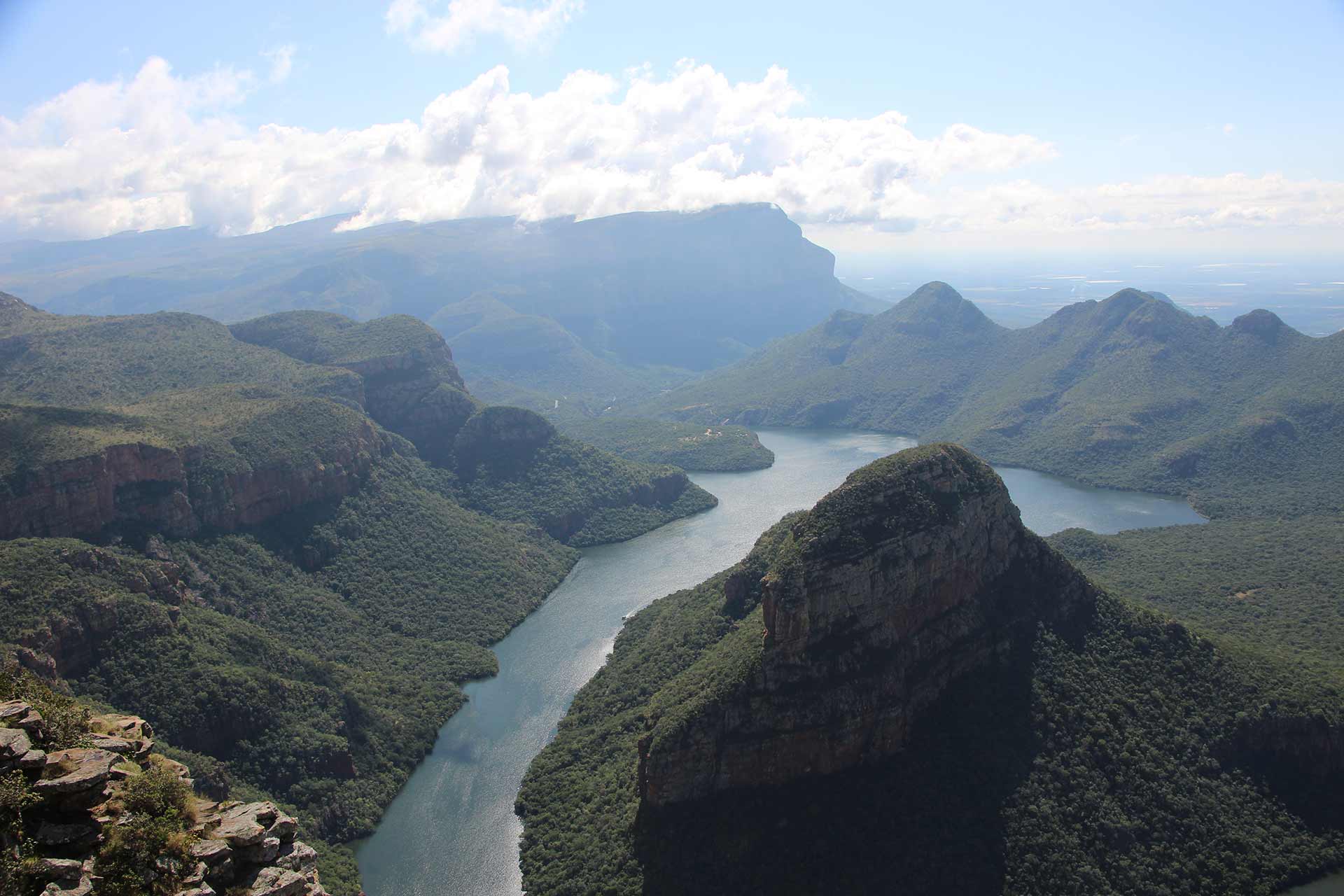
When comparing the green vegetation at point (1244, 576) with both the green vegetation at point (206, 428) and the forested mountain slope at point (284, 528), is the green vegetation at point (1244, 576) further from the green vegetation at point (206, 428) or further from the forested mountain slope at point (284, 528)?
the green vegetation at point (206, 428)

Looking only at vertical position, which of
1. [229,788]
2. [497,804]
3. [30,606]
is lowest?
[497,804]

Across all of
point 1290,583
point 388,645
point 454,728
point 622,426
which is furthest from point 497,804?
point 622,426

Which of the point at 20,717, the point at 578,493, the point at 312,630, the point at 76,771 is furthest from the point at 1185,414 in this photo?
the point at 20,717

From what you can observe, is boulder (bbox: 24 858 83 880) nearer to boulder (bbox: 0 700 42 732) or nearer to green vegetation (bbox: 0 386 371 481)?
boulder (bbox: 0 700 42 732)

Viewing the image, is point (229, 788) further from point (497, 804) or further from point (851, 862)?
point (851, 862)

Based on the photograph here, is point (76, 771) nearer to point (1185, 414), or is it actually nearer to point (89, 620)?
point (89, 620)

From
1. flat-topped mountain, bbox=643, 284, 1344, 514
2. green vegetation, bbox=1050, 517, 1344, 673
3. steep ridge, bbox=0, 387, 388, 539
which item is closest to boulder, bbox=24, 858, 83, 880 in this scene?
steep ridge, bbox=0, 387, 388, 539
